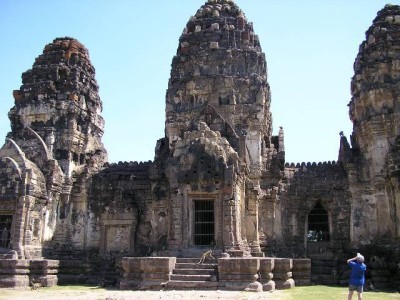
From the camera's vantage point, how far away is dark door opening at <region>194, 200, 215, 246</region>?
2002 centimetres

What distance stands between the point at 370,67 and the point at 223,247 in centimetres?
1099

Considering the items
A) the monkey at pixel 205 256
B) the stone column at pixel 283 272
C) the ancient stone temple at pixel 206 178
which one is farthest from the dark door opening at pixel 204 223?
the stone column at pixel 283 272

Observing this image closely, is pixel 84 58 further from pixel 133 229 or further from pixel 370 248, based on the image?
pixel 370 248

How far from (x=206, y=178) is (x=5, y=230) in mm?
9275

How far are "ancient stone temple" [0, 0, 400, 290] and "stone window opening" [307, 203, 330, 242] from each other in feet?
0.16

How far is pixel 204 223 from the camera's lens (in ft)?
66.1

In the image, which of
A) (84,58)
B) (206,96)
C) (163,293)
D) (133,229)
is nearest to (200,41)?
(206,96)

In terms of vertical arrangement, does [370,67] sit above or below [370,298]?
above

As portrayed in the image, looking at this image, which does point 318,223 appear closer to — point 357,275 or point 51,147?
point 357,275

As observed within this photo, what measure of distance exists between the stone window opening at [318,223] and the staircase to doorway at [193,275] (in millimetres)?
6984

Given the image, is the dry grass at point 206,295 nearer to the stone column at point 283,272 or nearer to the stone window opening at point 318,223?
the stone column at point 283,272

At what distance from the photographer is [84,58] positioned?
1075 inches

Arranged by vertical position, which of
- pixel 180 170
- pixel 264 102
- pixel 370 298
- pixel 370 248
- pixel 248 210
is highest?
pixel 264 102

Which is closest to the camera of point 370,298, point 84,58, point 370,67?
point 370,298
